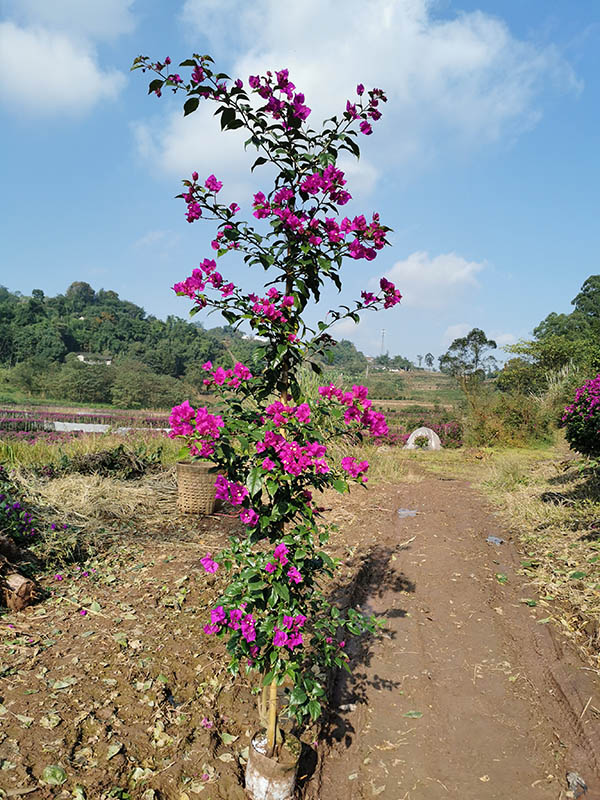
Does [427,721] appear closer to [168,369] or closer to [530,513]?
[530,513]

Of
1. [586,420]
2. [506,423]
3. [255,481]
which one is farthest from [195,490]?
[506,423]

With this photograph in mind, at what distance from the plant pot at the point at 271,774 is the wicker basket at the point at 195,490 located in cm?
379

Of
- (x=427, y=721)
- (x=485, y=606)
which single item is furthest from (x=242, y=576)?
(x=485, y=606)

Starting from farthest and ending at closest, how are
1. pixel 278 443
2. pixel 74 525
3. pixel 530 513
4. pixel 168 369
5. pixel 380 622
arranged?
pixel 168 369 < pixel 530 513 < pixel 74 525 < pixel 380 622 < pixel 278 443

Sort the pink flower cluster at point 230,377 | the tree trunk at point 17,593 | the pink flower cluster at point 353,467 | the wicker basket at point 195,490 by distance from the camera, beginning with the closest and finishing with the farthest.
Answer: the pink flower cluster at point 353,467 → the pink flower cluster at point 230,377 → the tree trunk at point 17,593 → the wicker basket at point 195,490

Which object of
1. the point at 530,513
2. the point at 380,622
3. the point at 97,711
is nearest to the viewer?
the point at 380,622

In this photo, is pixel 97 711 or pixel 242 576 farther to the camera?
pixel 97 711

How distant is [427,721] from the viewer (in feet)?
8.80

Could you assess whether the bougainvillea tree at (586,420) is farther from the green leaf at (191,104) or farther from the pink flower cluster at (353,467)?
the green leaf at (191,104)

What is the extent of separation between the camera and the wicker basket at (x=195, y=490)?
5.71 m

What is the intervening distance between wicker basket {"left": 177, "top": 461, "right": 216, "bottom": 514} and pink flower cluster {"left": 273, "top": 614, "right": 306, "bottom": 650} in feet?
12.9

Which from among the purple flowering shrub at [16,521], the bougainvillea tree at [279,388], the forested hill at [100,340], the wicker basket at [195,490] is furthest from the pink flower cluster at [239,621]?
the forested hill at [100,340]

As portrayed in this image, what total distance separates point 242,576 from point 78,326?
43717 mm

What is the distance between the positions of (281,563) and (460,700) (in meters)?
1.85
